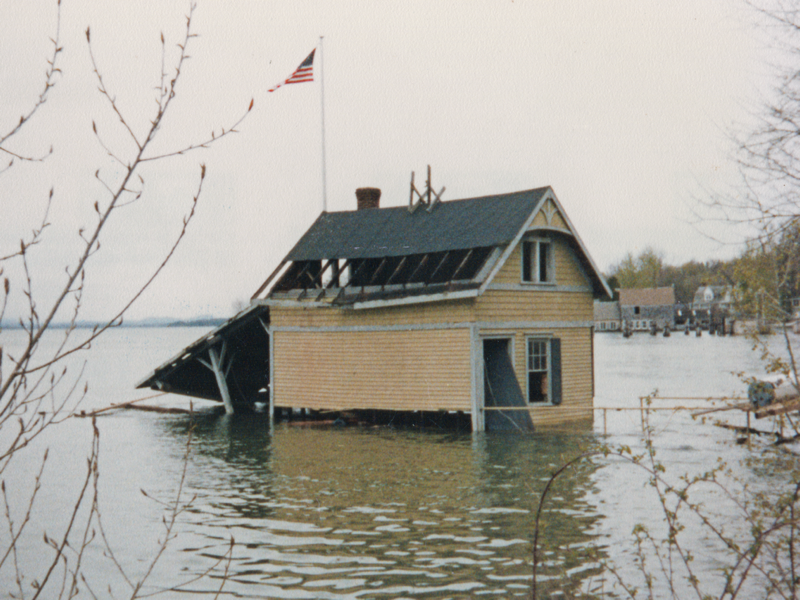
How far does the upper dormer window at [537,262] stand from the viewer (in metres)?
23.6

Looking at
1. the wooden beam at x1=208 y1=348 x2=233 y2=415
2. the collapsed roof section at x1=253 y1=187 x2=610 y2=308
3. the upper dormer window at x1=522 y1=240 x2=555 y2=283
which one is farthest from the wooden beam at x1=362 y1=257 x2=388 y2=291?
the wooden beam at x1=208 y1=348 x2=233 y2=415

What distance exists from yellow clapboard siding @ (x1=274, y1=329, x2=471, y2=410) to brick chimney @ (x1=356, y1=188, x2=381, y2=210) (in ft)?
20.2

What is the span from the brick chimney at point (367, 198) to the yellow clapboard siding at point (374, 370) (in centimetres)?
616

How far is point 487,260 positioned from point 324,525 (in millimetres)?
11343

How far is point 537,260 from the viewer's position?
77.5 ft

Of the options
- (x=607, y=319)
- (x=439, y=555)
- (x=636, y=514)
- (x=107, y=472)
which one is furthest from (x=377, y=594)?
(x=607, y=319)

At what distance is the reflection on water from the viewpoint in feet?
32.6

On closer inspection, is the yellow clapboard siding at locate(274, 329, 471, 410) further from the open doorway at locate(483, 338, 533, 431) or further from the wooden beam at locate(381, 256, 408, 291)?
the wooden beam at locate(381, 256, 408, 291)

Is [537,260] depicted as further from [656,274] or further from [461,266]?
[656,274]

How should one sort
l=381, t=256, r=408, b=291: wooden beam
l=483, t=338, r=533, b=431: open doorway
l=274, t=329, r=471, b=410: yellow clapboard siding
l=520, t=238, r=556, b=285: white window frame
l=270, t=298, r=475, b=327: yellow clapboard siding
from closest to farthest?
l=483, t=338, r=533, b=431: open doorway, l=270, t=298, r=475, b=327: yellow clapboard siding, l=274, t=329, r=471, b=410: yellow clapboard siding, l=520, t=238, r=556, b=285: white window frame, l=381, t=256, r=408, b=291: wooden beam

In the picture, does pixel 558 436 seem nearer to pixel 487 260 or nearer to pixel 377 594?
pixel 487 260

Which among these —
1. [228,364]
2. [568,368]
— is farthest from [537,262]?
[228,364]

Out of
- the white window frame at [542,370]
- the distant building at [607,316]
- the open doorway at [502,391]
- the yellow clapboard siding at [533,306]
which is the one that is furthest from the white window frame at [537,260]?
the distant building at [607,316]

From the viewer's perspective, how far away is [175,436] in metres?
26.7
